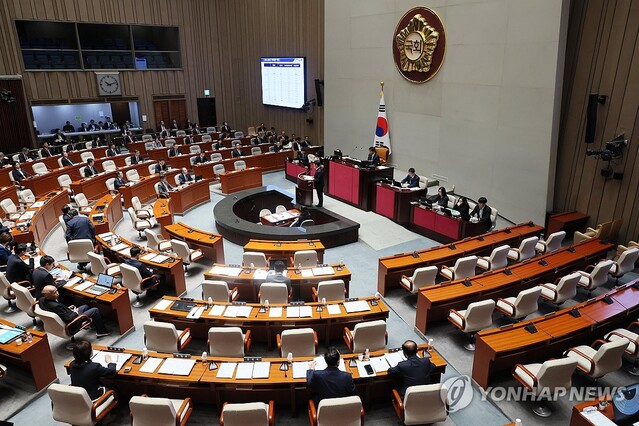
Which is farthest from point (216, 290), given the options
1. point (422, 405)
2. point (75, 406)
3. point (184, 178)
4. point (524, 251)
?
point (184, 178)

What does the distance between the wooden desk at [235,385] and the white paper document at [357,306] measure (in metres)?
1.07

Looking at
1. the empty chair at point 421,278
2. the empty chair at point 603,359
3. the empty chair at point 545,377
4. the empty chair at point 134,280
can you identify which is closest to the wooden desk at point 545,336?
the empty chair at point 545,377

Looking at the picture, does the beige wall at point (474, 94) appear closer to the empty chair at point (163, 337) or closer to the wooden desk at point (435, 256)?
the wooden desk at point (435, 256)

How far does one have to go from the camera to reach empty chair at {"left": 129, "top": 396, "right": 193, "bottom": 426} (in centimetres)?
479

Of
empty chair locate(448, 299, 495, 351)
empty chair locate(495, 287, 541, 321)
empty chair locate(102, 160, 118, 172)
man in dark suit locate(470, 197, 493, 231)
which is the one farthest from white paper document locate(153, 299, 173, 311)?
empty chair locate(102, 160, 118, 172)

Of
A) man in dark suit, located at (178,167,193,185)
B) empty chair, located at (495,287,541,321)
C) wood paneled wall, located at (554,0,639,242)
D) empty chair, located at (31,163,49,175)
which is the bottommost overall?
empty chair, located at (495,287,541,321)

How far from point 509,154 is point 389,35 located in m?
6.29

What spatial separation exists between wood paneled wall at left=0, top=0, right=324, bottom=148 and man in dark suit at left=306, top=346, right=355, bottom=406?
17.0 m

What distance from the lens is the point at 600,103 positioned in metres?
10.7

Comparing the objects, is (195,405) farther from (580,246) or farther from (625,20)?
(625,20)

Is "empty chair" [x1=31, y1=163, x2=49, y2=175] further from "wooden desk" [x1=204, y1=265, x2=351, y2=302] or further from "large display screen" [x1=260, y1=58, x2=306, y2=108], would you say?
"large display screen" [x1=260, y1=58, x2=306, y2=108]

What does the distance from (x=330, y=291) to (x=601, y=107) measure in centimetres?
818

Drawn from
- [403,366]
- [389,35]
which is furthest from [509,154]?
[403,366]

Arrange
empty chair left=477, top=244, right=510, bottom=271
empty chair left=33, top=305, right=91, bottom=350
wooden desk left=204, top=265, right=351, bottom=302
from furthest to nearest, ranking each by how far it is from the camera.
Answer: empty chair left=477, top=244, right=510, bottom=271 < wooden desk left=204, top=265, right=351, bottom=302 < empty chair left=33, top=305, right=91, bottom=350
